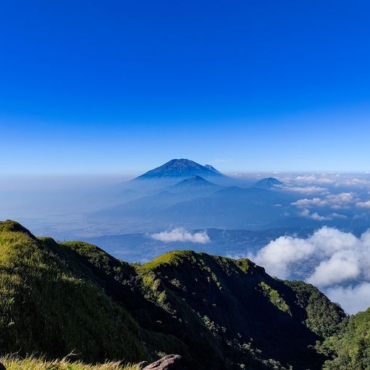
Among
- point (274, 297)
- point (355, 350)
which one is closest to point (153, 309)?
point (355, 350)

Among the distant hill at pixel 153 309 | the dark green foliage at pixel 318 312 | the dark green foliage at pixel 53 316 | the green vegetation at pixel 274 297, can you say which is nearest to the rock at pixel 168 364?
the distant hill at pixel 153 309

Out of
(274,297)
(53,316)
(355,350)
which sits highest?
(53,316)

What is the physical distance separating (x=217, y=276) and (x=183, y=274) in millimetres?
25740

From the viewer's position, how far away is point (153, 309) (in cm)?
5909

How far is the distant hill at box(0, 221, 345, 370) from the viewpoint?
11.8 meters

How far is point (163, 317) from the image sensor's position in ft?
189

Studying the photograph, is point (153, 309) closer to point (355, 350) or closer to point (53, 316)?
point (53, 316)

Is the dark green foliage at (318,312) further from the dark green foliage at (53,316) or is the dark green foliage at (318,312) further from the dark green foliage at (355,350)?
the dark green foliage at (53,316)

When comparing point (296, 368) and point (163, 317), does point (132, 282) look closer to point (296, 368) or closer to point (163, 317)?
→ point (163, 317)

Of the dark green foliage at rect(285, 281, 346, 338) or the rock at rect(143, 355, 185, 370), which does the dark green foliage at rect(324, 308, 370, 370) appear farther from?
the rock at rect(143, 355, 185, 370)

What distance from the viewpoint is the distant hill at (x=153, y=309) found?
11758 millimetres

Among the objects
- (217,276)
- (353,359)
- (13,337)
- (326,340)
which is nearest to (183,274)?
(217,276)

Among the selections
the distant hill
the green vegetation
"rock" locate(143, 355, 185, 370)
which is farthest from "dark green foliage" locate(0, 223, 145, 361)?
the green vegetation

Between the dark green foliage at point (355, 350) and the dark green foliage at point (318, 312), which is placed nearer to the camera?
the dark green foliage at point (355, 350)
